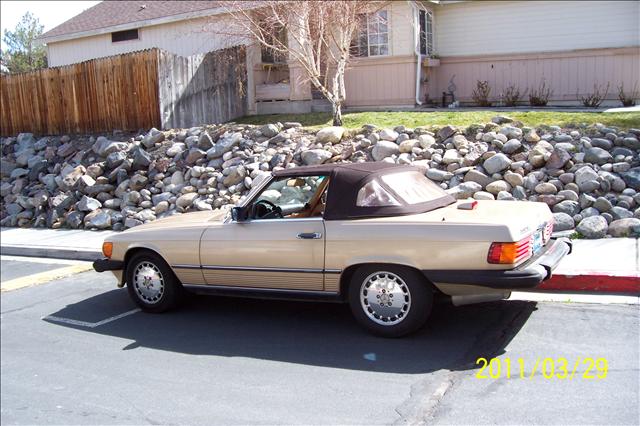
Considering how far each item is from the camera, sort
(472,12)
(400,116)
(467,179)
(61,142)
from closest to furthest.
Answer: (467,179)
(400,116)
(61,142)
(472,12)

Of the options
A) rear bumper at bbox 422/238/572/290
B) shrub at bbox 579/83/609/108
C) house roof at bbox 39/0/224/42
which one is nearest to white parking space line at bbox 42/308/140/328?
rear bumper at bbox 422/238/572/290

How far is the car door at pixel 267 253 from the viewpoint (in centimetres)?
578

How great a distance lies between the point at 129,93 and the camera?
15.6m

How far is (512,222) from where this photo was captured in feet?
17.0

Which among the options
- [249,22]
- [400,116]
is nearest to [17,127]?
[249,22]

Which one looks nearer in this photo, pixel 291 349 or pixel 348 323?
pixel 291 349

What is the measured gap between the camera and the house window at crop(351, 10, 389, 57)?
1723cm

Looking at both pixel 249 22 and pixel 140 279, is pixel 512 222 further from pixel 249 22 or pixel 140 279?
pixel 249 22

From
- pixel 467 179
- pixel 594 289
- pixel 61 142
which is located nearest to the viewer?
pixel 594 289

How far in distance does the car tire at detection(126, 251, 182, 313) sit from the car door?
1.77ft

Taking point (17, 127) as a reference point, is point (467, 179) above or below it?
below

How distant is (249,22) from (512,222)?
11.2 m

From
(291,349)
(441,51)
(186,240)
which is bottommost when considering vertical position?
(291,349)
